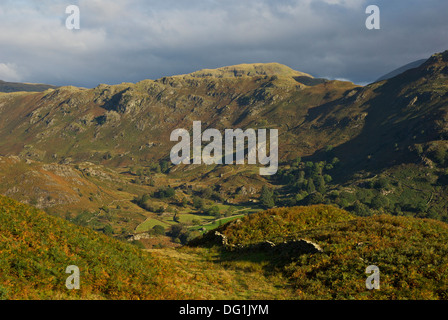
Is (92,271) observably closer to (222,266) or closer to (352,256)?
(222,266)

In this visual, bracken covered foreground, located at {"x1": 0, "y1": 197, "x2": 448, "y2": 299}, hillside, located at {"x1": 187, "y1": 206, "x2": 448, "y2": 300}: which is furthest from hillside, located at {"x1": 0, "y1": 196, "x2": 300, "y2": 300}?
hillside, located at {"x1": 187, "y1": 206, "x2": 448, "y2": 300}

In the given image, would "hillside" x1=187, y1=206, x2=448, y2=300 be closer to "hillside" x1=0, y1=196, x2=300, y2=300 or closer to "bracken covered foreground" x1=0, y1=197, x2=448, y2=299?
"bracken covered foreground" x1=0, y1=197, x2=448, y2=299

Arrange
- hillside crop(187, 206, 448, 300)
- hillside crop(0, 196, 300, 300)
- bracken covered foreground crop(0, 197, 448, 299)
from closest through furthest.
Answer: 1. hillside crop(0, 196, 300, 300)
2. bracken covered foreground crop(0, 197, 448, 299)
3. hillside crop(187, 206, 448, 300)

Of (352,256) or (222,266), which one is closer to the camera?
(352,256)

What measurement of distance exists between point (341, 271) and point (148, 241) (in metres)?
177

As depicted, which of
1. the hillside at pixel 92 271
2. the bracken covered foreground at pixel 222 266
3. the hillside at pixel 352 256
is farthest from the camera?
the hillside at pixel 352 256

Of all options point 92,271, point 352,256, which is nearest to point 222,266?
point 352,256

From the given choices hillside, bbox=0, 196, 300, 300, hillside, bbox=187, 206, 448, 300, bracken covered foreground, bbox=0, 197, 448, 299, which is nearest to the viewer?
hillside, bbox=0, 196, 300, 300

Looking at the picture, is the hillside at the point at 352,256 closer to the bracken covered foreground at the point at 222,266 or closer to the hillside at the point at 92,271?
the bracken covered foreground at the point at 222,266

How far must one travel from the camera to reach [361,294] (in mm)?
19641

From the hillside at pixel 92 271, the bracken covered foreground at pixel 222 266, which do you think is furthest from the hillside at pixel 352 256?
the hillside at pixel 92 271

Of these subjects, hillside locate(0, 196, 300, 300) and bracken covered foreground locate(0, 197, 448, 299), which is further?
bracken covered foreground locate(0, 197, 448, 299)
